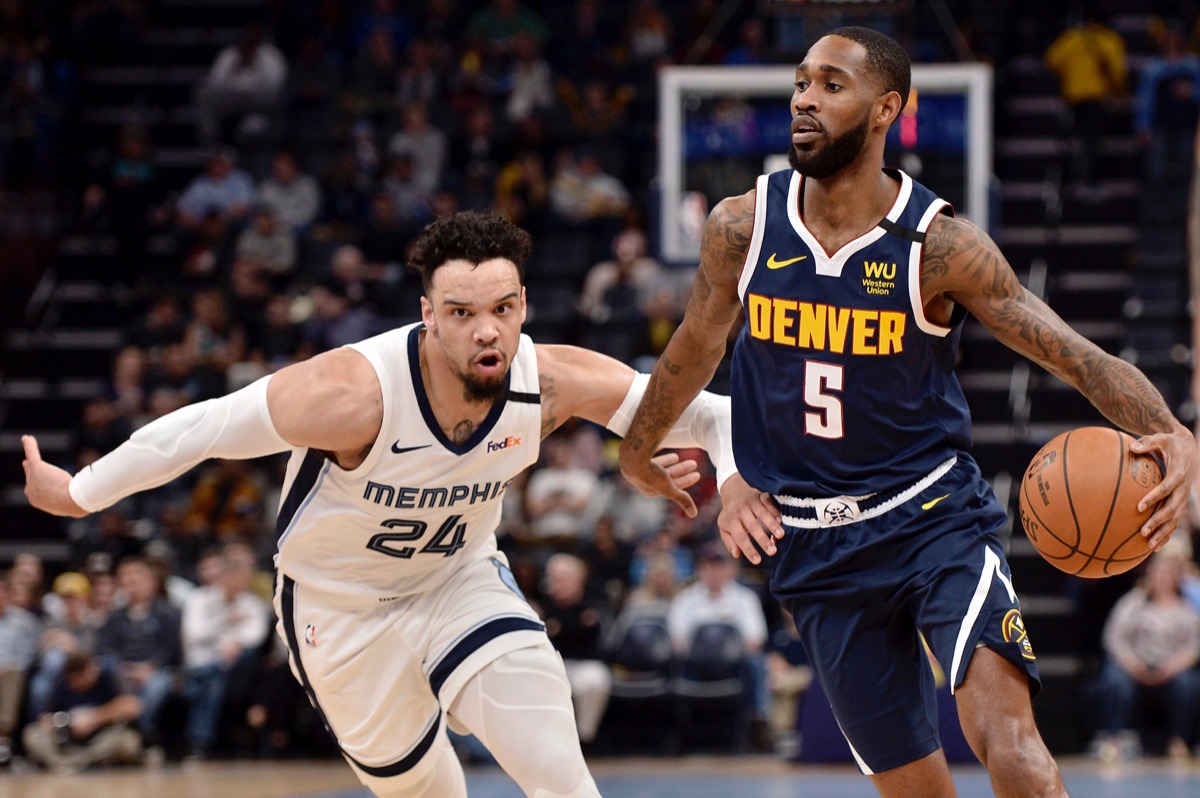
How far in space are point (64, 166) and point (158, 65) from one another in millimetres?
1928

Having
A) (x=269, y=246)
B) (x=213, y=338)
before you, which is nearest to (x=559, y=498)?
(x=213, y=338)

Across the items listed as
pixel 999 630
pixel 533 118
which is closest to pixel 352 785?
pixel 999 630

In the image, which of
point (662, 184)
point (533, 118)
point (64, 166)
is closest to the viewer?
point (662, 184)

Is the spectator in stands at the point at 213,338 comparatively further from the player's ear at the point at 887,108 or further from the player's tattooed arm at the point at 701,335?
the player's ear at the point at 887,108

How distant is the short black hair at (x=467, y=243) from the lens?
473cm

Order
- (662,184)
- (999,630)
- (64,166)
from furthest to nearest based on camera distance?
(64,166), (662,184), (999,630)

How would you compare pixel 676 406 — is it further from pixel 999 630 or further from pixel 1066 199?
pixel 1066 199

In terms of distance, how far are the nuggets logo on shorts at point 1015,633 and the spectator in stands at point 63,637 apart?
9.14 meters

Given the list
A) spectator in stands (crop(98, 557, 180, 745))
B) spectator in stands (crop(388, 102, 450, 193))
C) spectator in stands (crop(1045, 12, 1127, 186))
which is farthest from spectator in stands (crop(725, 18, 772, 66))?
spectator in stands (crop(98, 557, 180, 745))

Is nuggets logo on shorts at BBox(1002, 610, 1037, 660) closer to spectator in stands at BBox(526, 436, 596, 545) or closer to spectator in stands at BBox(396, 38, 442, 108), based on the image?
spectator in stands at BBox(526, 436, 596, 545)

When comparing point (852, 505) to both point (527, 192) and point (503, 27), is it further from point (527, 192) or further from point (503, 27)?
point (503, 27)

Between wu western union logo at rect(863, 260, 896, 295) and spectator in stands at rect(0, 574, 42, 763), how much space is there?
9.41m

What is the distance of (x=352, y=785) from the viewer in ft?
33.3

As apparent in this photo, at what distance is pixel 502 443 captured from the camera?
4.96 meters
